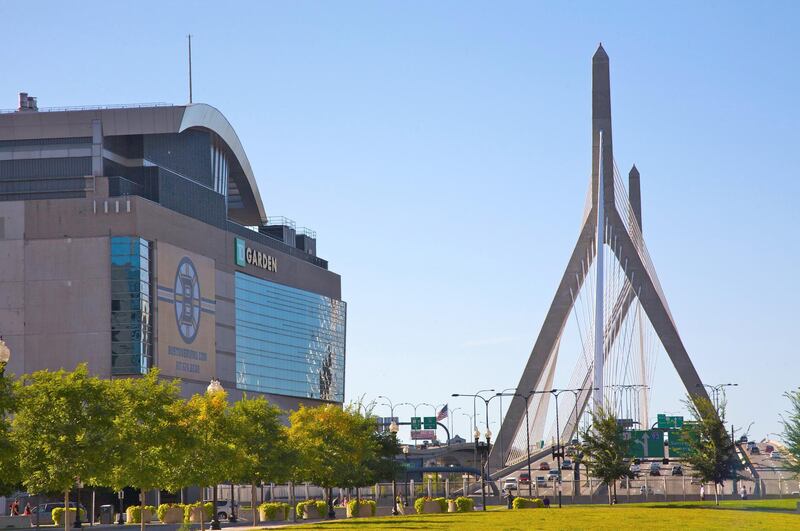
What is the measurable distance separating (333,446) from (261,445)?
15141 millimetres

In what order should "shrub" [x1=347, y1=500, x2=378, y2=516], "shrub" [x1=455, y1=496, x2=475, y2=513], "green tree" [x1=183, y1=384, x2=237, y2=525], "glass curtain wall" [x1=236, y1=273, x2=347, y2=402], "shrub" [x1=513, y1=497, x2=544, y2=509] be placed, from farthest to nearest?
1. "glass curtain wall" [x1=236, y1=273, x2=347, y2=402]
2. "shrub" [x1=513, y1=497, x2=544, y2=509]
3. "shrub" [x1=455, y1=496, x2=475, y2=513]
4. "shrub" [x1=347, y1=500, x2=378, y2=516]
5. "green tree" [x1=183, y1=384, x2=237, y2=525]

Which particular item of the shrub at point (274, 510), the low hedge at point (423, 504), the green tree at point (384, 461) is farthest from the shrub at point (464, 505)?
the shrub at point (274, 510)

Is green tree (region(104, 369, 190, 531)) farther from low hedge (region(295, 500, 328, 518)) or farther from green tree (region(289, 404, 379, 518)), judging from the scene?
low hedge (region(295, 500, 328, 518))

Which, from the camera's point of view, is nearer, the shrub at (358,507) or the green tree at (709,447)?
the shrub at (358,507)

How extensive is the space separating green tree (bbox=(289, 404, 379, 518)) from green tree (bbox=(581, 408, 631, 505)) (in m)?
14.2

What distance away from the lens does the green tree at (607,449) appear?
8844 cm

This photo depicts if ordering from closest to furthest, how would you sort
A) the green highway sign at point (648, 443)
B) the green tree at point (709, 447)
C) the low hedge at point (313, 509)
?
the low hedge at point (313, 509) < the green tree at point (709, 447) < the green highway sign at point (648, 443)

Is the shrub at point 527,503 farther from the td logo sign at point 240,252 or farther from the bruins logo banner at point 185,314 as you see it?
the td logo sign at point 240,252

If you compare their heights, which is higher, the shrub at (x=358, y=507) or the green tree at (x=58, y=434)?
the green tree at (x=58, y=434)

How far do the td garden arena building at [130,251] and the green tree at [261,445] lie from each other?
43.8m

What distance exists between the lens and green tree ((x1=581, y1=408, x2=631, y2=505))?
88438mm

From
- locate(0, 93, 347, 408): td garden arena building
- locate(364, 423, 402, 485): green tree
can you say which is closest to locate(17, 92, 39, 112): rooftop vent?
locate(0, 93, 347, 408): td garden arena building

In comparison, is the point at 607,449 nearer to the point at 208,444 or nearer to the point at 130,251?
the point at 208,444

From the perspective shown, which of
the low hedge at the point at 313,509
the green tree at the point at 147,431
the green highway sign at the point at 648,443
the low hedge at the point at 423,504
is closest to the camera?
the green tree at the point at 147,431
